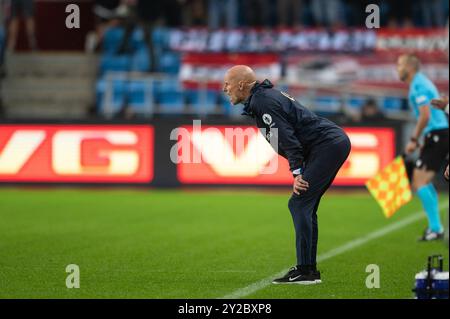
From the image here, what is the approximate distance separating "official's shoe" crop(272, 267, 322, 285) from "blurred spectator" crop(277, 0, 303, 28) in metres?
16.9

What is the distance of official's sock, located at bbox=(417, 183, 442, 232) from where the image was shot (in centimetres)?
1427

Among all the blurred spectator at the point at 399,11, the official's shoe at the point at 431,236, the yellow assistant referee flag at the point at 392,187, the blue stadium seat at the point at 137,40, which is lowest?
the official's shoe at the point at 431,236

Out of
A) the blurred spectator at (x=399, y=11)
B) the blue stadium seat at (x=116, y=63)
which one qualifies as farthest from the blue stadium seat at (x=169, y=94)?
the blurred spectator at (x=399, y=11)

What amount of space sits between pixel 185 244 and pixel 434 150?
3.39 m

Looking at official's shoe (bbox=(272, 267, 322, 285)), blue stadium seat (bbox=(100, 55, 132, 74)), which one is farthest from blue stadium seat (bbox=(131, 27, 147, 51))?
official's shoe (bbox=(272, 267, 322, 285))

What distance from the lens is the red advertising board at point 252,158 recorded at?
2134 centimetres

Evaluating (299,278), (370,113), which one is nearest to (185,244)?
(299,278)

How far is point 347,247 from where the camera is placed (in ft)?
43.9

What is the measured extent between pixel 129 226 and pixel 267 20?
12305mm

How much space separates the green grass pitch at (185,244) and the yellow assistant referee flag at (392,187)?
16.5 inches

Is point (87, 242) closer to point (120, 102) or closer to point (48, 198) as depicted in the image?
point (48, 198)

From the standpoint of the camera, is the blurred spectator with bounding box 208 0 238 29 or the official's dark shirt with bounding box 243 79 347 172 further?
the blurred spectator with bounding box 208 0 238 29

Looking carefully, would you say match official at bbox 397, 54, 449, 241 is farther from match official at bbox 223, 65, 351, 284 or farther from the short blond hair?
match official at bbox 223, 65, 351, 284

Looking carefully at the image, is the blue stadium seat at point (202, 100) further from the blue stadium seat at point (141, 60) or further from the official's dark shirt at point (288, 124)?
the official's dark shirt at point (288, 124)
